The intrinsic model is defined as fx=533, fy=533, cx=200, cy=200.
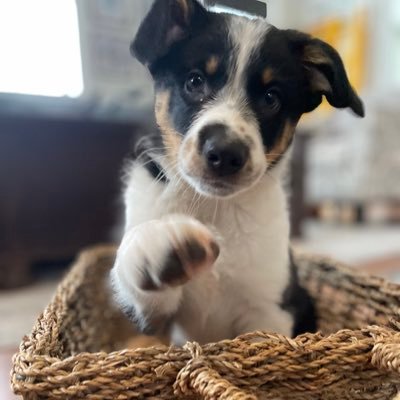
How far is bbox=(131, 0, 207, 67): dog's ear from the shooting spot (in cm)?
106

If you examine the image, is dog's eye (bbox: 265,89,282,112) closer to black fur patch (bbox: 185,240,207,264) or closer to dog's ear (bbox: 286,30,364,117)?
dog's ear (bbox: 286,30,364,117)

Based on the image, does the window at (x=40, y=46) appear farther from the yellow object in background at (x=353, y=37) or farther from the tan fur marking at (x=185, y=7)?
the yellow object in background at (x=353, y=37)

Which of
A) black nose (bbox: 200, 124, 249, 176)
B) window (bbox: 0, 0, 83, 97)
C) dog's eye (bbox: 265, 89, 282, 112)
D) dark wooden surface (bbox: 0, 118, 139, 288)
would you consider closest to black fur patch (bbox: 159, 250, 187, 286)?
black nose (bbox: 200, 124, 249, 176)

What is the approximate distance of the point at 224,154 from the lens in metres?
0.94

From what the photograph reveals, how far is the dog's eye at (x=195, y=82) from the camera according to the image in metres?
1.06

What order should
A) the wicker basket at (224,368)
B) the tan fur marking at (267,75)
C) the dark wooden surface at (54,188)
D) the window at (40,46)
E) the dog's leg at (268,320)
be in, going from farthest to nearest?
the dark wooden surface at (54,188), the window at (40,46), the dog's leg at (268,320), the tan fur marking at (267,75), the wicker basket at (224,368)

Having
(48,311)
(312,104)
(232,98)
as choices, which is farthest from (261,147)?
(48,311)

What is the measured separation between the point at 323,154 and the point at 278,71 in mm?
3988

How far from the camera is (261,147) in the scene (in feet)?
3.37

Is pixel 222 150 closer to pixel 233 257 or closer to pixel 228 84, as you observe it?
pixel 228 84

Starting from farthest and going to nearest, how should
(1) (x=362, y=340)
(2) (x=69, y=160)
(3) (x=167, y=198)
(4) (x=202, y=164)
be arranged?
(2) (x=69, y=160) < (3) (x=167, y=198) < (4) (x=202, y=164) < (1) (x=362, y=340)

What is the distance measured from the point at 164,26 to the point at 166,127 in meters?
0.20

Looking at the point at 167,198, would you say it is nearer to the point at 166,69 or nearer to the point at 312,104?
the point at 166,69

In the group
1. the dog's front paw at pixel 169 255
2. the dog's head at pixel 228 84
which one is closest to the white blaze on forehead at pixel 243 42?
the dog's head at pixel 228 84
